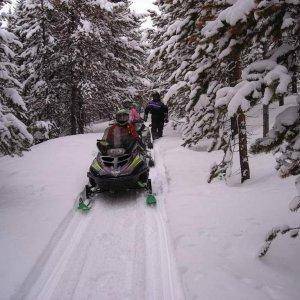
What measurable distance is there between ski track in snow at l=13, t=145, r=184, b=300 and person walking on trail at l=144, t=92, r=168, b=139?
34.0ft

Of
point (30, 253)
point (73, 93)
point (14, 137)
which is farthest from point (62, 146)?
point (30, 253)

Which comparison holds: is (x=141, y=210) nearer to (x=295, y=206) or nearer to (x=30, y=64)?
(x=295, y=206)

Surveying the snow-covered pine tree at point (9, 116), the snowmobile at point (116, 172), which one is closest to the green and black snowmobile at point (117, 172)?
the snowmobile at point (116, 172)

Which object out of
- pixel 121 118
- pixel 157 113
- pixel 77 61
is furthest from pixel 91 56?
pixel 121 118

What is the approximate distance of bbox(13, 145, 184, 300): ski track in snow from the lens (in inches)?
227

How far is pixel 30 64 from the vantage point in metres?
25.1

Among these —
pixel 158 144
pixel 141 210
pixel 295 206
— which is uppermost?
pixel 295 206

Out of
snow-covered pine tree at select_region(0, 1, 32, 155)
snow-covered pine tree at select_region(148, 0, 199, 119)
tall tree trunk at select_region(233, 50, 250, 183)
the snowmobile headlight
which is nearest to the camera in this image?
snow-covered pine tree at select_region(148, 0, 199, 119)

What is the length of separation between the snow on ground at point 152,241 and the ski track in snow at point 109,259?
0.05ft

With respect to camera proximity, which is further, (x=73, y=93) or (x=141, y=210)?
(x=73, y=93)

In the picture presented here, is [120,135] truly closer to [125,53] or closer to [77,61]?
[77,61]

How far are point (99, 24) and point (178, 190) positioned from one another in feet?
45.7

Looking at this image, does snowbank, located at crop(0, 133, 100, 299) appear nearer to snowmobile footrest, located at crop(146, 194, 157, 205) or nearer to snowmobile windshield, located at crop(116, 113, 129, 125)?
snowmobile footrest, located at crop(146, 194, 157, 205)

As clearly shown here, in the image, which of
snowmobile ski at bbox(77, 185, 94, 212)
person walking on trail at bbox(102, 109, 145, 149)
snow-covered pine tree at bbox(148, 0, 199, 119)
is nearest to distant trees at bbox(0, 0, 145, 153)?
snow-covered pine tree at bbox(148, 0, 199, 119)
